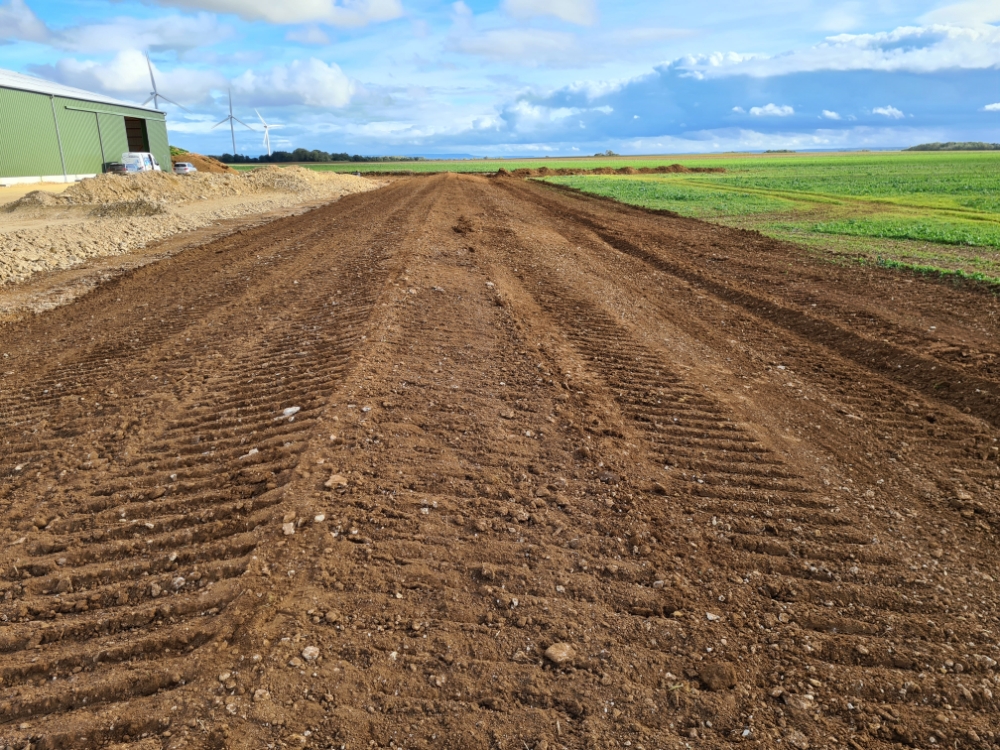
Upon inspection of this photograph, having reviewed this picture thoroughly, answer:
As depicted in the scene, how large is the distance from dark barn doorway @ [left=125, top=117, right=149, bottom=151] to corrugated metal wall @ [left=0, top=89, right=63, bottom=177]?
13.5 metres

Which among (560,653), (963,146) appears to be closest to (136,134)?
(560,653)

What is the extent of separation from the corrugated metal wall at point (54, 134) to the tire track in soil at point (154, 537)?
38237 mm

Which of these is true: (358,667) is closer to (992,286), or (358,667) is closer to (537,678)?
(537,678)

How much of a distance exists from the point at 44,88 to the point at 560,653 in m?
51.4

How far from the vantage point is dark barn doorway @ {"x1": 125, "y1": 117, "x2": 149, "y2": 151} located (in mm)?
51062

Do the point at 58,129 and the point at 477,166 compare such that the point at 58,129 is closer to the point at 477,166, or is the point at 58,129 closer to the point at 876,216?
the point at 876,216

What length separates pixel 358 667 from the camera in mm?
2879

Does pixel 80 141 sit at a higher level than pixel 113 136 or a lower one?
lower

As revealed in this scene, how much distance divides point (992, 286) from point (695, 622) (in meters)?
10.6

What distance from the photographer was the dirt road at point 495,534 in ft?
8.98

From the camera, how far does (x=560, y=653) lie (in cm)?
299

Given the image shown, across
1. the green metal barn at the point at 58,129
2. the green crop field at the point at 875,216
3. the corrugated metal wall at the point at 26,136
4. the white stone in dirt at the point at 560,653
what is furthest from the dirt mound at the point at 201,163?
the white stone in dirt at the point at 560,653

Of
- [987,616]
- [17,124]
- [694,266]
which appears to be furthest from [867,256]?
[17,124]

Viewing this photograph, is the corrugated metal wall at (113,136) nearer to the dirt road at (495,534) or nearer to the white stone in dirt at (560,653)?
the dirt road at (495,534)
